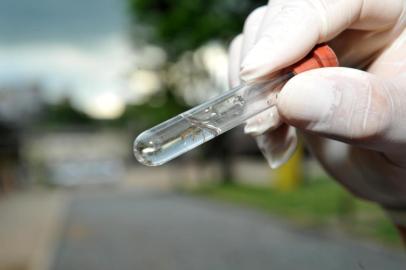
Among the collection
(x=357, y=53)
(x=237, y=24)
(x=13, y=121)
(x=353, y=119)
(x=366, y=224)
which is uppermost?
(x=13, y=121)

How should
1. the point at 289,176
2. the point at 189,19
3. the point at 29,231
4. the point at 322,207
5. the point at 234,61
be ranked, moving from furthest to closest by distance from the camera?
the point at 189,19 < the point at 289,176 < the point at 29,231 < the point at 322,207 < the point at 234,61

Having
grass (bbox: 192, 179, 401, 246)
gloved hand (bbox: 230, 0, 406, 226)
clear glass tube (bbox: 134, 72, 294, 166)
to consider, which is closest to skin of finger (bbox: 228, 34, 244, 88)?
gloved hand (bbox: 230, 0, 406, 226)

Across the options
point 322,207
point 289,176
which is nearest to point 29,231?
point 322,207

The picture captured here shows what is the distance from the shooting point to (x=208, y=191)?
12875 mm

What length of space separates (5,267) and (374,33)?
592 cm

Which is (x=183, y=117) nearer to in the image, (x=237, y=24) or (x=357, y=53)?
(x=357, y=53)

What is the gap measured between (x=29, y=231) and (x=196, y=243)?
11.0ft

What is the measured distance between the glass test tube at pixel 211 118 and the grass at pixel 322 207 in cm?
345

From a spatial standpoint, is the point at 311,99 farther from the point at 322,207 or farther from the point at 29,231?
the point at 29,231

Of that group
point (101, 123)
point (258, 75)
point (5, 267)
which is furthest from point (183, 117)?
point (101, 123)

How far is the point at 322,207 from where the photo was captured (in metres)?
8.01

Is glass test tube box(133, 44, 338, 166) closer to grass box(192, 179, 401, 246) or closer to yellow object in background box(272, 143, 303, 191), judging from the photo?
grass box(192, 179, 401, 246)

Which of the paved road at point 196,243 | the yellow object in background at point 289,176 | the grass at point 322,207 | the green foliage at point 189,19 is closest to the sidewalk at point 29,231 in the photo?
the paved road at point 196,243

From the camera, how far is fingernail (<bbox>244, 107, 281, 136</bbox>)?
89cm
